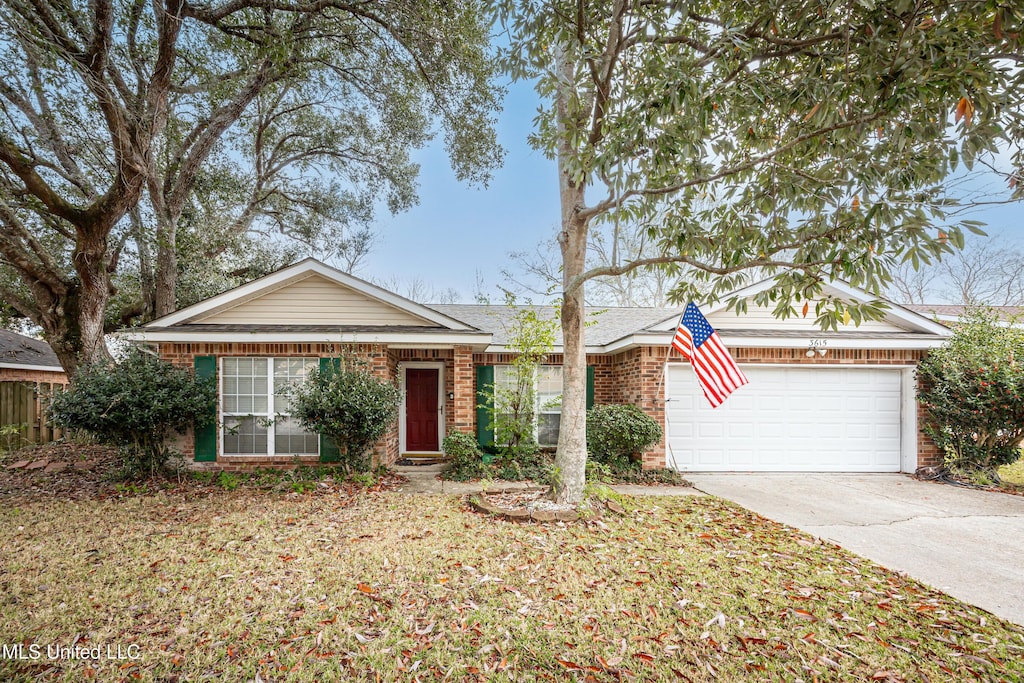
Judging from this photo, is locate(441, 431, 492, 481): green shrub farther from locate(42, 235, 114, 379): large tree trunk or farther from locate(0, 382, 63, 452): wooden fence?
locate(0, 382, 63, 452): wooden fence

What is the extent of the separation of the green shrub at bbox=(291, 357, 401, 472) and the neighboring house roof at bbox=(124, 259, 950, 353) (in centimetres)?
93

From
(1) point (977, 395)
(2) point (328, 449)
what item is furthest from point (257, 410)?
(1) point (977, 395)

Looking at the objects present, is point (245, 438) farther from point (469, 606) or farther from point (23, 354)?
point (23, 354)

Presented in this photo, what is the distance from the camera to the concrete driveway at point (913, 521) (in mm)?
4223

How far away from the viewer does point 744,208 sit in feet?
18.0

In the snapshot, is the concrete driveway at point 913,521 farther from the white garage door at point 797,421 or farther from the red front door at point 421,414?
the red front door at point 421,414

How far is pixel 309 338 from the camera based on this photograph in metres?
8.24

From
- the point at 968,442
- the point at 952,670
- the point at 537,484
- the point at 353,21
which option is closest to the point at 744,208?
the point at 952,670

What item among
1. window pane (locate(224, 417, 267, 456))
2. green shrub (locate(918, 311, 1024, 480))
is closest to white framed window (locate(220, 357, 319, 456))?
window pane (locate(224, 417, 267, 456))

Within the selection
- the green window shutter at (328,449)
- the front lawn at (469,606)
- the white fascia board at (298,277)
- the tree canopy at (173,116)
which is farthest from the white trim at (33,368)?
the front lawn at (469,606)

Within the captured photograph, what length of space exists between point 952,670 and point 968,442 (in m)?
8.00

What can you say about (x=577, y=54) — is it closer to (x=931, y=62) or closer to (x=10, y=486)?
(x=931, y=62)

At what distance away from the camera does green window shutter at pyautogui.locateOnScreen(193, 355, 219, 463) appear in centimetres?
827

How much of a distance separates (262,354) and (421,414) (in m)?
3.55
